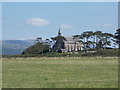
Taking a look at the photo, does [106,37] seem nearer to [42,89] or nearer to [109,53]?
[109,53]

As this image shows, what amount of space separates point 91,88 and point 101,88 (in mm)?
377

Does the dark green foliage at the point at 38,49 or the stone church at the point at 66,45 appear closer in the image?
the dark green foliage at the point at 38,49

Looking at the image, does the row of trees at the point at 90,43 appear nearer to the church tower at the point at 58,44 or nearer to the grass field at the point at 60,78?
the church tower at the point at 58,44

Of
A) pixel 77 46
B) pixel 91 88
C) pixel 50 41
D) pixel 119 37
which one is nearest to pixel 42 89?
pixel 91 88

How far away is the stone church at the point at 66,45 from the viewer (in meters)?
130

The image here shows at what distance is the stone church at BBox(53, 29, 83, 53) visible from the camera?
12988 centimetres

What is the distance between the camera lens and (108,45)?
370 feet

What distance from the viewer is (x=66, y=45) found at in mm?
148750

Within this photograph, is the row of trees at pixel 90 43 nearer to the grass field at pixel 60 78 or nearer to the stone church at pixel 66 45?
the stone church at pixel 66 45

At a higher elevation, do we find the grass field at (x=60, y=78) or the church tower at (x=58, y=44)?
the church tower at (x=58, y=44)

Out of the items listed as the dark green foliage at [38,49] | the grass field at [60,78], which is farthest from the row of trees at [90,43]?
the grass field at [60,78]

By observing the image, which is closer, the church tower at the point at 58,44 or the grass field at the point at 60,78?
the grass field at the point at 60,78

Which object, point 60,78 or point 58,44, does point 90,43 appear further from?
point 60,78

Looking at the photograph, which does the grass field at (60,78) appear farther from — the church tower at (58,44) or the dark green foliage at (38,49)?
the church tower at (58,44)
